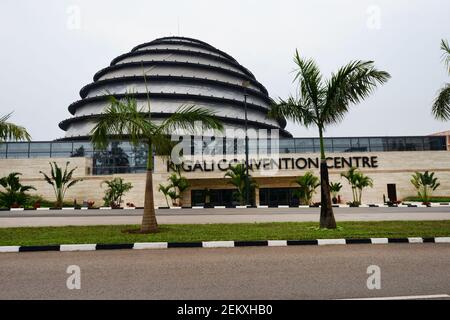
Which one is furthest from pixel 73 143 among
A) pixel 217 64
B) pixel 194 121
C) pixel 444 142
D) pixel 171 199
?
pixel 444 142

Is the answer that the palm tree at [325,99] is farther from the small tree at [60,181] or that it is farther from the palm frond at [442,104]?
the small tree at [60,181]

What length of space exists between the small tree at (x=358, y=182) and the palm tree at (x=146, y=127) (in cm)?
2307

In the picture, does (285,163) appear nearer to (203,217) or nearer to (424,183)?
(424,183)

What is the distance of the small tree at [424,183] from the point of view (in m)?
30.5

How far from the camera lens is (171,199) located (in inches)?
1238

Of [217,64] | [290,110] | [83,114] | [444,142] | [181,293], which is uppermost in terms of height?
[217,64]

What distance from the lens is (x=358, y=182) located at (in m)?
31.0

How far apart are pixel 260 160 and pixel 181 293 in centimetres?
2922

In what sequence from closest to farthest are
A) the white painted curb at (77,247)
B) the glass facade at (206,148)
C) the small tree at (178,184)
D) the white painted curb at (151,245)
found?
the white painted curb at (77,247), the white painted curb at (151,245), the small tree at (178,184), the glass facade at (206,148)

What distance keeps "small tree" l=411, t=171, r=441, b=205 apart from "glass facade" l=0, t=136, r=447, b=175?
4787mm

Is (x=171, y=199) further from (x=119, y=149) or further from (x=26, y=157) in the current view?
(x=26, y=157)

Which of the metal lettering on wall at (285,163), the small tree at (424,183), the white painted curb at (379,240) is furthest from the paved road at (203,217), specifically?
the metal lettering on wall at (285,163)

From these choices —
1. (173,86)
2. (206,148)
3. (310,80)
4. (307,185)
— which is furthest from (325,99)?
(173,86)
